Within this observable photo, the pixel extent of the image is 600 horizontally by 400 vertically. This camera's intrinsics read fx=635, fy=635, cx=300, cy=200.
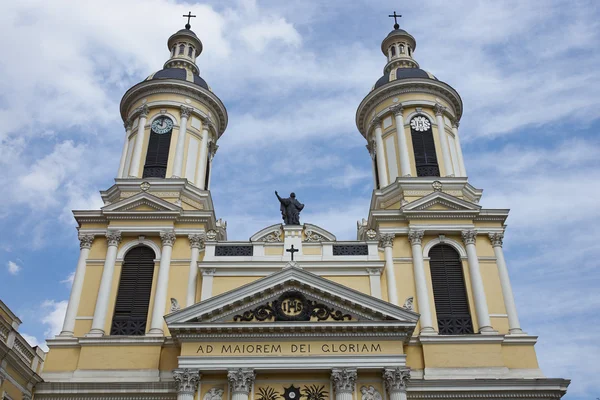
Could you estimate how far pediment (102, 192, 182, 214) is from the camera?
26.5 meters

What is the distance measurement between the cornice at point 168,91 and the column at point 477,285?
1404 cm

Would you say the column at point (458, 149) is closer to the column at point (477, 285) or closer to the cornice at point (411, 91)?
the cornice at point (411, 91)

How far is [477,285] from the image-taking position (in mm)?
24734

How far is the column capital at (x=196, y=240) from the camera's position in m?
26.0

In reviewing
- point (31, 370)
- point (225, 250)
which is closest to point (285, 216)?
point (225, 250)

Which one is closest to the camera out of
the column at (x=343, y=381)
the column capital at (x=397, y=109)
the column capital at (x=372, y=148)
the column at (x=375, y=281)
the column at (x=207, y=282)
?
the column at (x=343, y=381)

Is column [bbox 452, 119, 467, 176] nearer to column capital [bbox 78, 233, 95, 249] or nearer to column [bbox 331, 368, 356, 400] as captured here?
column [bbox 331, 368, 356, 400]

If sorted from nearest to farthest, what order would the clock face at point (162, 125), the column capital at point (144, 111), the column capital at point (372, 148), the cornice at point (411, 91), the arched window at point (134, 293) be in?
the arched window at point (134, 293) < the clock face at point (162, 125) < the column capital at point (144, 111) < the cornice at point (411, 91) < the column capital at point (372, 148)

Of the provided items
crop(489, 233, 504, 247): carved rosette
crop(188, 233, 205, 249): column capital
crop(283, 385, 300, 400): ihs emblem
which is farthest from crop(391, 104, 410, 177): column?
crop(283, 385, 300, 400): ihs emblem

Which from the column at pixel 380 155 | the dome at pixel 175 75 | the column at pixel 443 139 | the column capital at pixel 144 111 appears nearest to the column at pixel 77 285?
the column capital at pixel 144 111

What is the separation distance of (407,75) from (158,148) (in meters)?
12.8

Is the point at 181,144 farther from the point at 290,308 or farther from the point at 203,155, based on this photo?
the point at 290,308

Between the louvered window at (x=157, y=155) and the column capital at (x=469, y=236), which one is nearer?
the column capital at (x=469, y=236)

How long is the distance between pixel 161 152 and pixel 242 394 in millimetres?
13026
